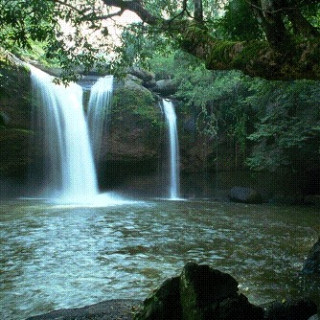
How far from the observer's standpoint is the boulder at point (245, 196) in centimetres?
1736

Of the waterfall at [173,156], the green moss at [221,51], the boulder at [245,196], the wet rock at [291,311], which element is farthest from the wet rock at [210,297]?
the waterfall at [173,156]

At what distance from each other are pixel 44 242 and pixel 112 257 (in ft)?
6.19

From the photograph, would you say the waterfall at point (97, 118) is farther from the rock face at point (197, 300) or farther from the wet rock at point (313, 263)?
the rock face at point (197, 300)

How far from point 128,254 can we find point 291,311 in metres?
3.73

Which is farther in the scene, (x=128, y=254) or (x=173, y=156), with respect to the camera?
(x=173, y=156)

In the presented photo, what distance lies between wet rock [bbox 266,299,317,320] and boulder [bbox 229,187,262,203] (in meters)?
14.1

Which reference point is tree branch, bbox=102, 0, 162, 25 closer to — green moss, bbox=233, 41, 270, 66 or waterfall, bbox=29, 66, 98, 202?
green moss, bbox=233, 41, 270, 66

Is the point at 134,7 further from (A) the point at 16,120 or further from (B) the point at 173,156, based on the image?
(B) the point at 173,156

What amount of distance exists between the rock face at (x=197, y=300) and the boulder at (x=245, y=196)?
14.3 m

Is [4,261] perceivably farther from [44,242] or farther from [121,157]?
[121,157]

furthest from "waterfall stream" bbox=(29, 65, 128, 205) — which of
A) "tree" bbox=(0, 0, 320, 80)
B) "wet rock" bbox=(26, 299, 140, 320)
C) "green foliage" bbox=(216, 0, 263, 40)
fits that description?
"wet rock" bbox=(26, 299, 140, 320)

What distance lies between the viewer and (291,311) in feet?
11.3

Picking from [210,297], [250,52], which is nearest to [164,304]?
[210,297]

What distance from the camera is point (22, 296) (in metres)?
4.62
